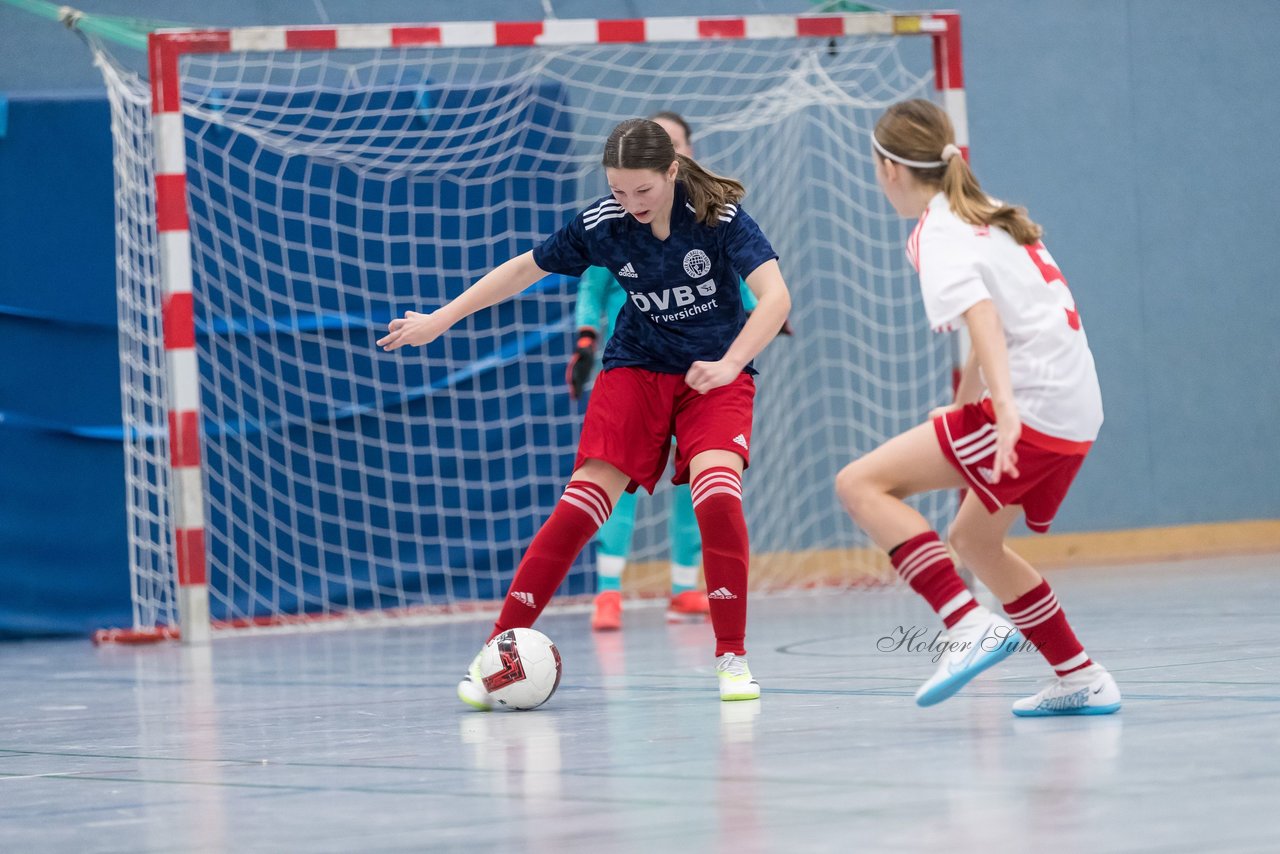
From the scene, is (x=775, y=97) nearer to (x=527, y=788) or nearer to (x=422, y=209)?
(x=422, y=209)

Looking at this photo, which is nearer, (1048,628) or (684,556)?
(1048,628)

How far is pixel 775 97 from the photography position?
8.70 m

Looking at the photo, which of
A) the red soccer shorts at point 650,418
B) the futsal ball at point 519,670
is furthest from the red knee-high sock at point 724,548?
the futsal ball at point 519,670

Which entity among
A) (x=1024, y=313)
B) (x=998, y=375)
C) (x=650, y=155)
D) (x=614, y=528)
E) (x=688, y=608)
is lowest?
(x=688, y=608)

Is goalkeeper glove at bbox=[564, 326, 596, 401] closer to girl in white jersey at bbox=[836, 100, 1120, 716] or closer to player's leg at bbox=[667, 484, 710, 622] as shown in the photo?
player's leg at bbox=[667, 484, 710, 622]

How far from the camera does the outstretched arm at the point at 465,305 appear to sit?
4105 mm

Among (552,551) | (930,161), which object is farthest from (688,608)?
(930,161)

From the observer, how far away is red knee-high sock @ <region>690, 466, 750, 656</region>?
159 inches

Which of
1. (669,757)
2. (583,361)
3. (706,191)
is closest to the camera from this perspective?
(669,757)

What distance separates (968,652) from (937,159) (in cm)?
97

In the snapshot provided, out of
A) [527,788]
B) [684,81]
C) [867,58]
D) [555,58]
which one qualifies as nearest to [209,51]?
[555,58]

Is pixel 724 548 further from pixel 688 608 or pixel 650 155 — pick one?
pixel 688 608

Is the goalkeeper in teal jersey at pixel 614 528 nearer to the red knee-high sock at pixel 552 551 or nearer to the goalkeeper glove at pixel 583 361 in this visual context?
the goalkeeper glove at pixel 583 361

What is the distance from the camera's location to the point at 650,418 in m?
4.22
